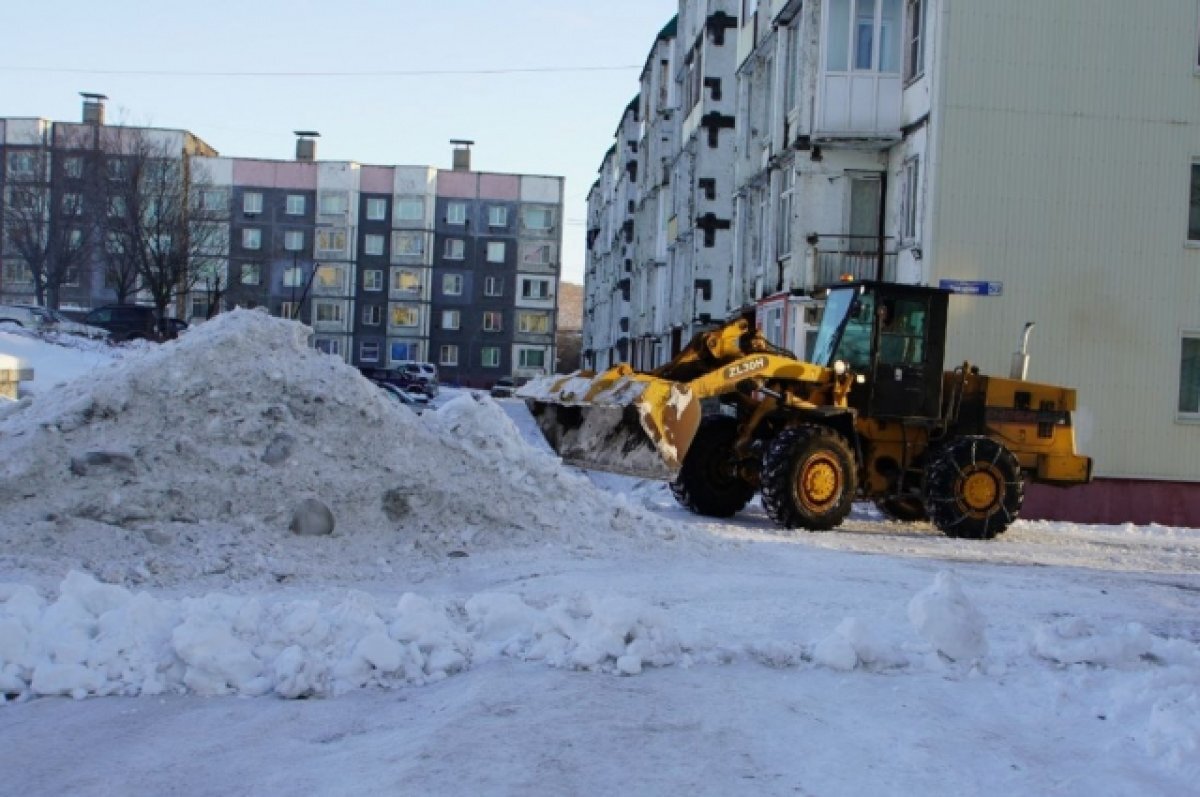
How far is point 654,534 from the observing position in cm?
1181

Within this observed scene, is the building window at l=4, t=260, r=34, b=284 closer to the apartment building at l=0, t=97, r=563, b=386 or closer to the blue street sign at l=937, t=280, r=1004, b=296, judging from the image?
the apartment building at l=0, t=97, r=563, b=386

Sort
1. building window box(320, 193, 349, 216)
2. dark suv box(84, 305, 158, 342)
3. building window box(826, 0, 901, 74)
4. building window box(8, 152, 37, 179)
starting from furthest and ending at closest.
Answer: building window box(320, 193, 349, 216) → building window box(8, 152, 37, 179) → dark suv box(84, 305, 158, 342) → building window box(826, 0, 901, 74)

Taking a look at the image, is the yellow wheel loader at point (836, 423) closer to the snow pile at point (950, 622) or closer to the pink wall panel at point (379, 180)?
the snow pile at point (950, 622)

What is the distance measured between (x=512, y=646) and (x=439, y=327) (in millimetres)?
77837

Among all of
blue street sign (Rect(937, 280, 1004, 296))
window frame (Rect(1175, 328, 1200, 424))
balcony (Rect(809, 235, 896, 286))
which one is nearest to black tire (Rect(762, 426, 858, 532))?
blue street sign (Rect(937, 280, 1004, 296))

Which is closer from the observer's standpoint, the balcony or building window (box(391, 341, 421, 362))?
the balcony

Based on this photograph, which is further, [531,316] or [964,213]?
[531,316]

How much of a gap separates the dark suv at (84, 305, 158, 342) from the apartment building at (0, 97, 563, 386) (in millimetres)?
28110

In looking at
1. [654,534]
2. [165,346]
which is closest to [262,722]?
[654,534]

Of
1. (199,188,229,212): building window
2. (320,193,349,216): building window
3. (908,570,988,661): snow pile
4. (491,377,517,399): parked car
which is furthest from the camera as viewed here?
(320,193,349,216): building window

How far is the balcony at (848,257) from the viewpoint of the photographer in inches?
896

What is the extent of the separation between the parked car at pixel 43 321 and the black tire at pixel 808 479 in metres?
36.5

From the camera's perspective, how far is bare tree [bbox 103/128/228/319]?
48344mm

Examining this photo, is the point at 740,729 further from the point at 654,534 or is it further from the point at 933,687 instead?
the point at 654,534
